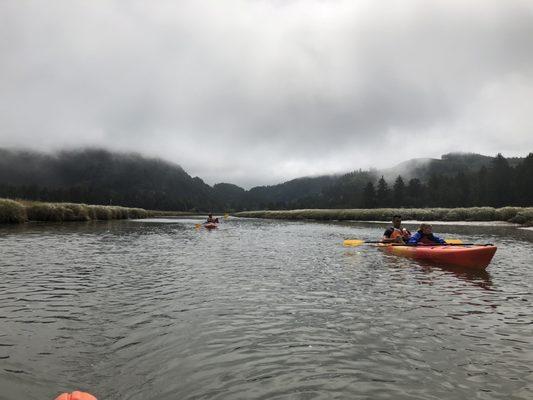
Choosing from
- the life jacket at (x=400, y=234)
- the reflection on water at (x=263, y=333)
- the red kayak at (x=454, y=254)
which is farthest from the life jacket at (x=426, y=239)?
the reflection on water at (x=263, y=333)

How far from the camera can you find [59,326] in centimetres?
936

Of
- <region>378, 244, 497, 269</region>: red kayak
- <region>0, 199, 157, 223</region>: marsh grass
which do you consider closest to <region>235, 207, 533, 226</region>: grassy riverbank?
<region>378, 244, 497, 269</region>: red kayak

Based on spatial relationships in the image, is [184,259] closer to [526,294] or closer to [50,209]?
[526,294]

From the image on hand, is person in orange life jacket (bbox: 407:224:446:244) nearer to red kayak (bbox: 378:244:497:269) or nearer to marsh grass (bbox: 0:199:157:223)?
red kayak (bbox: 378:244:497:269)

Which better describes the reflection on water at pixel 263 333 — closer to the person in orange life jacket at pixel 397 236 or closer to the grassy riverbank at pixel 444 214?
the person in orange life jacket at pixel 397 236

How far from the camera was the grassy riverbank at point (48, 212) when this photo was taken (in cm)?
4544

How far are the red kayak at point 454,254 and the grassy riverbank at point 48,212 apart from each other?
4417cm

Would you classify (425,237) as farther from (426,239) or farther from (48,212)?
(48,212)

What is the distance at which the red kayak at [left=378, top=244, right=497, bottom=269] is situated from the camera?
58.4 feet

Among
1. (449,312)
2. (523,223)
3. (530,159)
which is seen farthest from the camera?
(530,159)

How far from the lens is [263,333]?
355 inches

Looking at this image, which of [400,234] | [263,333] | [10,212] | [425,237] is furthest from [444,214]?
[263,333]

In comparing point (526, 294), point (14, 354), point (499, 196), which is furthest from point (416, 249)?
point (499, 196)

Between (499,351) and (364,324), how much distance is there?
2916 mm
